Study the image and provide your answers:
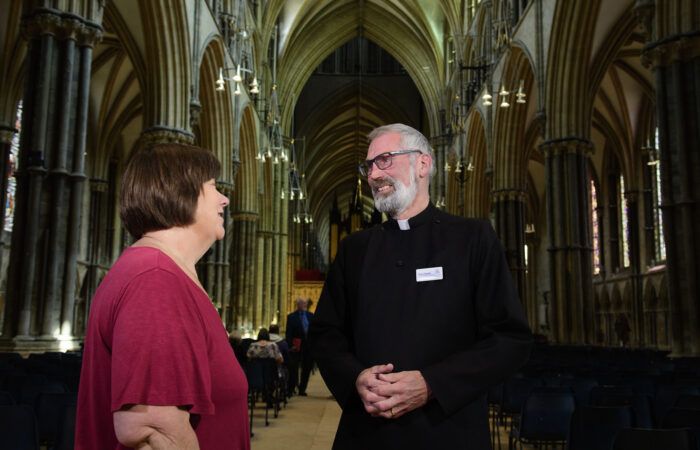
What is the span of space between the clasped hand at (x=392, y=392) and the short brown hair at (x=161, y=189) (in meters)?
0.76

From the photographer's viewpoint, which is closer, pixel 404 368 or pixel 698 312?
pixel 404 368

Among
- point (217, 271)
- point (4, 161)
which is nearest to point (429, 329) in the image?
point (217, 271)

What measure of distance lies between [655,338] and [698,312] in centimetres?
1627

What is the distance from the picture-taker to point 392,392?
6.64 feet

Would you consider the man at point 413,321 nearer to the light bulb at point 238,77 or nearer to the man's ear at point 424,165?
the man's ear at point 424,165

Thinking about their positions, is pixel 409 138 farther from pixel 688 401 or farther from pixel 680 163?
pixel 680 163

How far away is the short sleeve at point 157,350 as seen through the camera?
1452mm

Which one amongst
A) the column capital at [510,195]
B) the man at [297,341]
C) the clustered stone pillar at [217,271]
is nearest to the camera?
the man at [297,341]

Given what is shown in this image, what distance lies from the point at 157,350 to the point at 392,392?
0.82 metres

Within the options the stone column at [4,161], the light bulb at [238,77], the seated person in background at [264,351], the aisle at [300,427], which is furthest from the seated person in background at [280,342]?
the stone column at [4,161]

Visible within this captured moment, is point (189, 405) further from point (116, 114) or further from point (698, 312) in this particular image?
point (116, 114)

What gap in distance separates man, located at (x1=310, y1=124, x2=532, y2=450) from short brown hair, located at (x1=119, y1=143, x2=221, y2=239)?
0.79 m

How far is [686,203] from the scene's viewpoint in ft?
37.1

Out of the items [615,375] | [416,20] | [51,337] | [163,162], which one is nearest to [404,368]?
[163,162]
